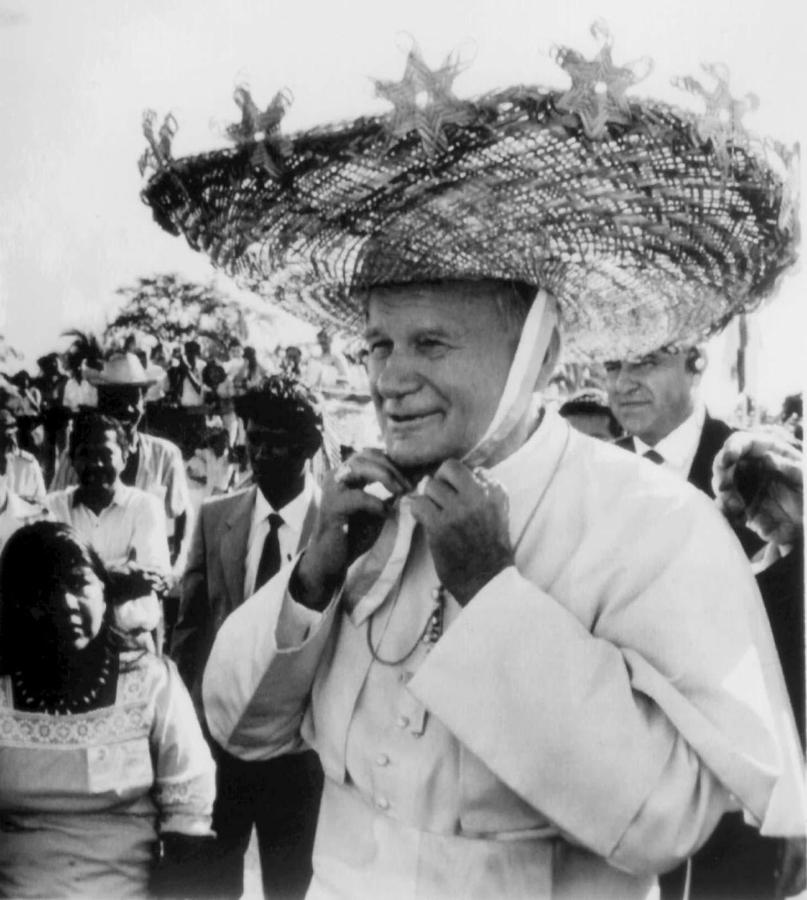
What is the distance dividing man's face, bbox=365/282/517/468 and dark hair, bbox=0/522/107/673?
2.62ft

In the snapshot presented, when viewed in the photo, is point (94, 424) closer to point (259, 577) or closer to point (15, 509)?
point (15, 509)

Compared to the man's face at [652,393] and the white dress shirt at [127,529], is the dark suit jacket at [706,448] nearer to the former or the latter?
the man's face at [652,393]

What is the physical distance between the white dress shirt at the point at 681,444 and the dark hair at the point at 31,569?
1.23 metres

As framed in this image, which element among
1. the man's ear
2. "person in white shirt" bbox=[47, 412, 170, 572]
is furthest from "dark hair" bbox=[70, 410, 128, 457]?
the man's ear

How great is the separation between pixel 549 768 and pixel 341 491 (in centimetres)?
67

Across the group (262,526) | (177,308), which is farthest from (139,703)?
(177,308)

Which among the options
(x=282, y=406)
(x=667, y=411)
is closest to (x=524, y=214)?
(x=667, y=411)

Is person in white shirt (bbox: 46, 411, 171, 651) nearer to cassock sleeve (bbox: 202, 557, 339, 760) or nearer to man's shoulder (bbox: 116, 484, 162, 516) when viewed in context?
man's shoulder (bbox: 116, 484, 162, 516)

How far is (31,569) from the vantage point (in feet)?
8.70

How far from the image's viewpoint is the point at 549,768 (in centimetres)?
209

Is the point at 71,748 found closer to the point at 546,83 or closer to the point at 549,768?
the point at 549,768

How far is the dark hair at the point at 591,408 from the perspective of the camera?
2.44 m

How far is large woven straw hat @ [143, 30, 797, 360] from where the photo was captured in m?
2.08

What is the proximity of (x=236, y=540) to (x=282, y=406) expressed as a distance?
309 millimetres
